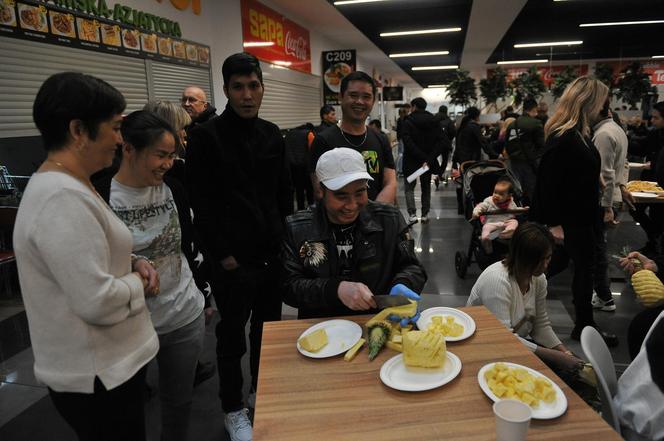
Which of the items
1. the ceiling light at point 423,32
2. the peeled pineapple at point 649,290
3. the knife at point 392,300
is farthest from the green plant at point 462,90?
the knife at point 392,300

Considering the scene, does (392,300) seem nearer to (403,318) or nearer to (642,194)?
(403,318)

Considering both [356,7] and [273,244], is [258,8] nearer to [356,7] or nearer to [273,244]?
[356,7]

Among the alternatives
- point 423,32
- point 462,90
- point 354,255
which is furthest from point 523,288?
point 423,32

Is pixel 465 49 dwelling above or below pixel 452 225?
above

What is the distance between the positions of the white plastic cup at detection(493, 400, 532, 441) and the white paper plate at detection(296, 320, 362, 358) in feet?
1.78

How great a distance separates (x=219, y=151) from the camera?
2.07m

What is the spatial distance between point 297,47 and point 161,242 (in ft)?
26.8

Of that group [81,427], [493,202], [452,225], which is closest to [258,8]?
[452,225]

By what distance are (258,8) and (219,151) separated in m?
5.98

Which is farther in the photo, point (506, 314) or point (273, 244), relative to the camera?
point (273, 244)

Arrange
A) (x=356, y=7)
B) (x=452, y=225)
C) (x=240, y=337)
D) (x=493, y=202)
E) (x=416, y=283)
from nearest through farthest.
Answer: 1. (x=416, y=283)
2. (x=240, y=337)
3. (x=493, y=202)
4. (x=452, y=225)
5. (x=356, y=7)

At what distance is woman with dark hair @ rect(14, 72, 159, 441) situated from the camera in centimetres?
108

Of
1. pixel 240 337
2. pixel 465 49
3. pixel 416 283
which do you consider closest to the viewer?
pixel 416 283

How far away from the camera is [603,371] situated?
1.57 m
